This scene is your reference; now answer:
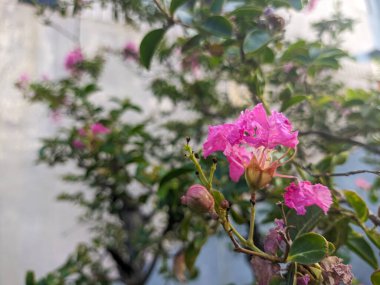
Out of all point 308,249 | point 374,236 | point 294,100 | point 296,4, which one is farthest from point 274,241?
point 296,4

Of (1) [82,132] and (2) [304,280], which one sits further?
(1) [82,132]

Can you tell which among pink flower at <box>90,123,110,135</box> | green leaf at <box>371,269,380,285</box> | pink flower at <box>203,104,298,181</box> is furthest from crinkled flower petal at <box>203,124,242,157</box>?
pink flower at <box>90,123,110,135</box>

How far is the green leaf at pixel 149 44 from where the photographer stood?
2.67 ft

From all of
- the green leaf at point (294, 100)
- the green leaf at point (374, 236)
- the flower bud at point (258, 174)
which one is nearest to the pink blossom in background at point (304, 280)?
the flower bud at point (258, 174)

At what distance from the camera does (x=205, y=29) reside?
81cm

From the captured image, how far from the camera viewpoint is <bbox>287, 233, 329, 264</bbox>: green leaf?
45 cm

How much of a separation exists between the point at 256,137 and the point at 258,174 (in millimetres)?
44

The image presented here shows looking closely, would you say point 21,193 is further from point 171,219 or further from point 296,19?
point 296,19

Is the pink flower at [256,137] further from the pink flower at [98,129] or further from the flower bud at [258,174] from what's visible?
the pink flower at [98,129]

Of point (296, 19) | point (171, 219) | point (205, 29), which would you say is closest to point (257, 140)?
point (205, 29)

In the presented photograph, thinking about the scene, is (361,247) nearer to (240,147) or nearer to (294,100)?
(294,100)

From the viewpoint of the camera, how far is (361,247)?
2.49 feet

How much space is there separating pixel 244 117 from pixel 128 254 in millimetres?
1188

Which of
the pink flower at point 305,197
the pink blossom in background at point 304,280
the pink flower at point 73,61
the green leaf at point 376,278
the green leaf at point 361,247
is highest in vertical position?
the pink flower at point 73,61
